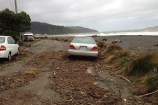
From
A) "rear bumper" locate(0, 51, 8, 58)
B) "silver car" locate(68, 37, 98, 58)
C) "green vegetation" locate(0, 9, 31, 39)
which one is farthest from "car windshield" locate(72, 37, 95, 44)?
"green vegetation" locate(0, 9, 31, 39)

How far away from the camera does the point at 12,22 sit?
40688mm

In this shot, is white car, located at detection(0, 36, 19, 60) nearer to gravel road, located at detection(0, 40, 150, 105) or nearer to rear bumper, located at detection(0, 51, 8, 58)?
rear bumper, located at detection(0, 51, 8, 58)

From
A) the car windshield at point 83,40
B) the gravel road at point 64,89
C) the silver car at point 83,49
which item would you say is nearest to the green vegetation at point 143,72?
the gravel road at point 64,89

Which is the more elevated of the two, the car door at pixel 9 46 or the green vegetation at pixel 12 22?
the green vegetation at pixel 12 22

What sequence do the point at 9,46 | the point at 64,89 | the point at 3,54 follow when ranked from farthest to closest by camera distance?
the point at 9,46 → the point at 3,54 → the point at 64,89

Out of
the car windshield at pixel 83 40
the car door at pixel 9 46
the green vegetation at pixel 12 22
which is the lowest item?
the car door at pixel 9 46

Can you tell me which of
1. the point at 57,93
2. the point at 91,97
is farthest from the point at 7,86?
the point at 91,97

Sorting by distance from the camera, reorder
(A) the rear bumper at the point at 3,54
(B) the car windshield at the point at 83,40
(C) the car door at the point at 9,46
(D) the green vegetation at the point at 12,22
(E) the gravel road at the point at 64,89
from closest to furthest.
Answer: (E) the gravel road at the point at 64,89 → (A) the rear bumper at the point at 3,54 → (C) the car door at the point at 9,46 → (B) the car windshield at the point at 83,40 → (D) the green vegetation at the point at 12,22

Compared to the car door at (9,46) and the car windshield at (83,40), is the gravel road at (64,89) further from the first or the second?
the car windshield at (83,40)

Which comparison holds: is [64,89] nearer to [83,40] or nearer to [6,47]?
[6,47]

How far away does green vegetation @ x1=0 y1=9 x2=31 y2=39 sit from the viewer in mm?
38903

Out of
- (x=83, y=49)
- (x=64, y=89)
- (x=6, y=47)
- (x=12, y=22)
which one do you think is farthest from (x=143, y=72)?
(x=12, y=22)

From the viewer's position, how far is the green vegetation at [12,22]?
38903 millimetres

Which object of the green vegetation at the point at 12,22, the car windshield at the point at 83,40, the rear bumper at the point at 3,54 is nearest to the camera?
the rear bumper at the point at 3,54
